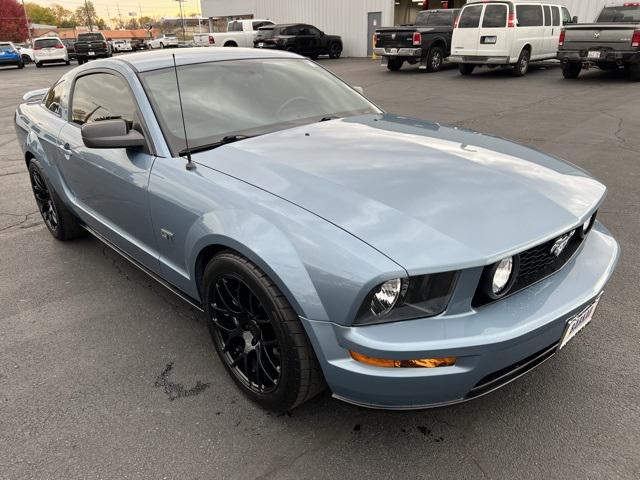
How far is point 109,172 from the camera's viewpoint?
124 inches

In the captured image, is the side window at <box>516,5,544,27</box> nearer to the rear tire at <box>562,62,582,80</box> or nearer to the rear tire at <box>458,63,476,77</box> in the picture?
the rear tire at <box>562,62,582,80</box>

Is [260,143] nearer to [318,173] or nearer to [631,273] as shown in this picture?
[318,173]

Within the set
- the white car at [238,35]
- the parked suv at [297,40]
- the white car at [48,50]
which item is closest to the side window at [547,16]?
the parked suv at [297,40]

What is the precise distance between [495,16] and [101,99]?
43.9ft

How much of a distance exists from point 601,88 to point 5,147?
13074mm

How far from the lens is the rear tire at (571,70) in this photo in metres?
13.9

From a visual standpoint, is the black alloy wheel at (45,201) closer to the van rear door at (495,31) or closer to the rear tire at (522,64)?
the van rear door at (495,31)

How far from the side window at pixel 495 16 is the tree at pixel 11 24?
67.4m

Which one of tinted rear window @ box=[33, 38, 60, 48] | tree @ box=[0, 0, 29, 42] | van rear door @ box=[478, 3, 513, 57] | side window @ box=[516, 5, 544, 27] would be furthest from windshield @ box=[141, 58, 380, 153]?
tree @ box=[0, 0, 29, 42]

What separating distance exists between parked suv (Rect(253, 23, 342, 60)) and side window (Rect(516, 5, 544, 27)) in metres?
10.4

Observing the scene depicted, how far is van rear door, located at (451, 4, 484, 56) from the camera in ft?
46.9

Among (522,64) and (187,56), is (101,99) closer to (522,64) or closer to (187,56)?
(187,56)

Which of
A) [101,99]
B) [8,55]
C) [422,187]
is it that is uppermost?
[101,99]

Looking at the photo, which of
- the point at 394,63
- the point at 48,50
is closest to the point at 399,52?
the point at 394,63
